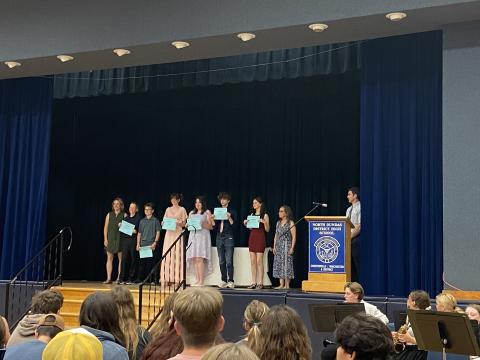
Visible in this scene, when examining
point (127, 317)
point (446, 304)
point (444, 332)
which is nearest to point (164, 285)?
point (446, 304)

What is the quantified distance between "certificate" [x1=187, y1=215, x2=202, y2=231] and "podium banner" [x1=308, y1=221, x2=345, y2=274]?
7.34ft

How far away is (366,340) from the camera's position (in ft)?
8.25

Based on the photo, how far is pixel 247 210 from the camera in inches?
563

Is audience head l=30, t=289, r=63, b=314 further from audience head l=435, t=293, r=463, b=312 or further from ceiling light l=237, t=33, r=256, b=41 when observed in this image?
ceiling light l=237, t=33, r=256, b=41

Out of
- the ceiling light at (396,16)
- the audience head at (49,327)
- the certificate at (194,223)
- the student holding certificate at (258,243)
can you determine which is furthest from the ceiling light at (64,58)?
the audience head at (49,327)

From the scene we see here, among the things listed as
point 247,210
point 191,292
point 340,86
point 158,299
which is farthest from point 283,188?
point 191,292

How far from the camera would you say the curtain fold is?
11195 mm

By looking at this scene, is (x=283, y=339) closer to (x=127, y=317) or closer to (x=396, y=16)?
(x=127, y=317)

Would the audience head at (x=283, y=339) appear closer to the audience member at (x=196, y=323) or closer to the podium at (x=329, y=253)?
the audience member at (x=196, y=323)

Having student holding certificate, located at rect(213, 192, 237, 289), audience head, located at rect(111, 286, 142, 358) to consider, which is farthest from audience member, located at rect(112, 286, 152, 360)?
student holding certificate, located at rect(213, 192, 237, 289)

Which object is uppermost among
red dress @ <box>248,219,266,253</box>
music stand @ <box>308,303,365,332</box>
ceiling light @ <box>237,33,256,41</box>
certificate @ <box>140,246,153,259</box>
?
ceiling light @ <box>237,33,256,41</box>

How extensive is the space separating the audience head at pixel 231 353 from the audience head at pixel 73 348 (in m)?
0.58

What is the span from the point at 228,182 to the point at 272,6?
19.3 ft

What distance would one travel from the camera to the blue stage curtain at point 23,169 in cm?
1242
